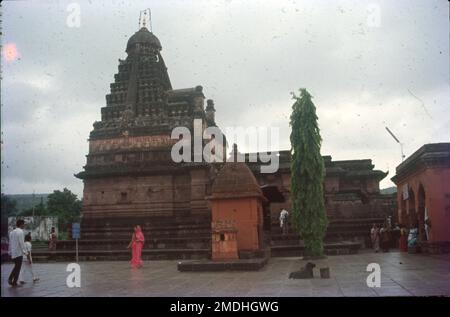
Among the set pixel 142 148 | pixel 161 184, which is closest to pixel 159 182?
pixel 161 184

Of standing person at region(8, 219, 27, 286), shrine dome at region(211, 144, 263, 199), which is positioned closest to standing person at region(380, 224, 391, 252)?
shrine dome at region(211, 144, 263, 199)

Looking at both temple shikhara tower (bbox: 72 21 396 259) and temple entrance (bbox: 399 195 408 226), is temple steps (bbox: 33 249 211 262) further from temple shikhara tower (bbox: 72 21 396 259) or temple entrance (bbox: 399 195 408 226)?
temple entrance (bbox: 399 195 408 226)

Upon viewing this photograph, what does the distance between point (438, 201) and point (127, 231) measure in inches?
698

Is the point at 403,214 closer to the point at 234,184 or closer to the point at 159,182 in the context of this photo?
the point at 234,184

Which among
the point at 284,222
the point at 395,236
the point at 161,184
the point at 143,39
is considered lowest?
the point at 395,236

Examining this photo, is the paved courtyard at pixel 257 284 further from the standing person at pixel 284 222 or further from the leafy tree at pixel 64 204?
the leafy tree at pixel 64 204

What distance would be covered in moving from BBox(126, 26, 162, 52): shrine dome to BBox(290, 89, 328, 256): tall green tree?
68.7 feet

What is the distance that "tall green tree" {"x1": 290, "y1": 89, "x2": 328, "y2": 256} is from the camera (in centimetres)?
1834

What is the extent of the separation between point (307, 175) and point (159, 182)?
46.2 ft

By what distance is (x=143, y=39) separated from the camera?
36.2 meters

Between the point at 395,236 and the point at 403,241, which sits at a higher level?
the point at 395,236

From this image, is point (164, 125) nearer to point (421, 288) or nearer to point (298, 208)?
point (298, 208)

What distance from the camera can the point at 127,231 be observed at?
1102 inches
